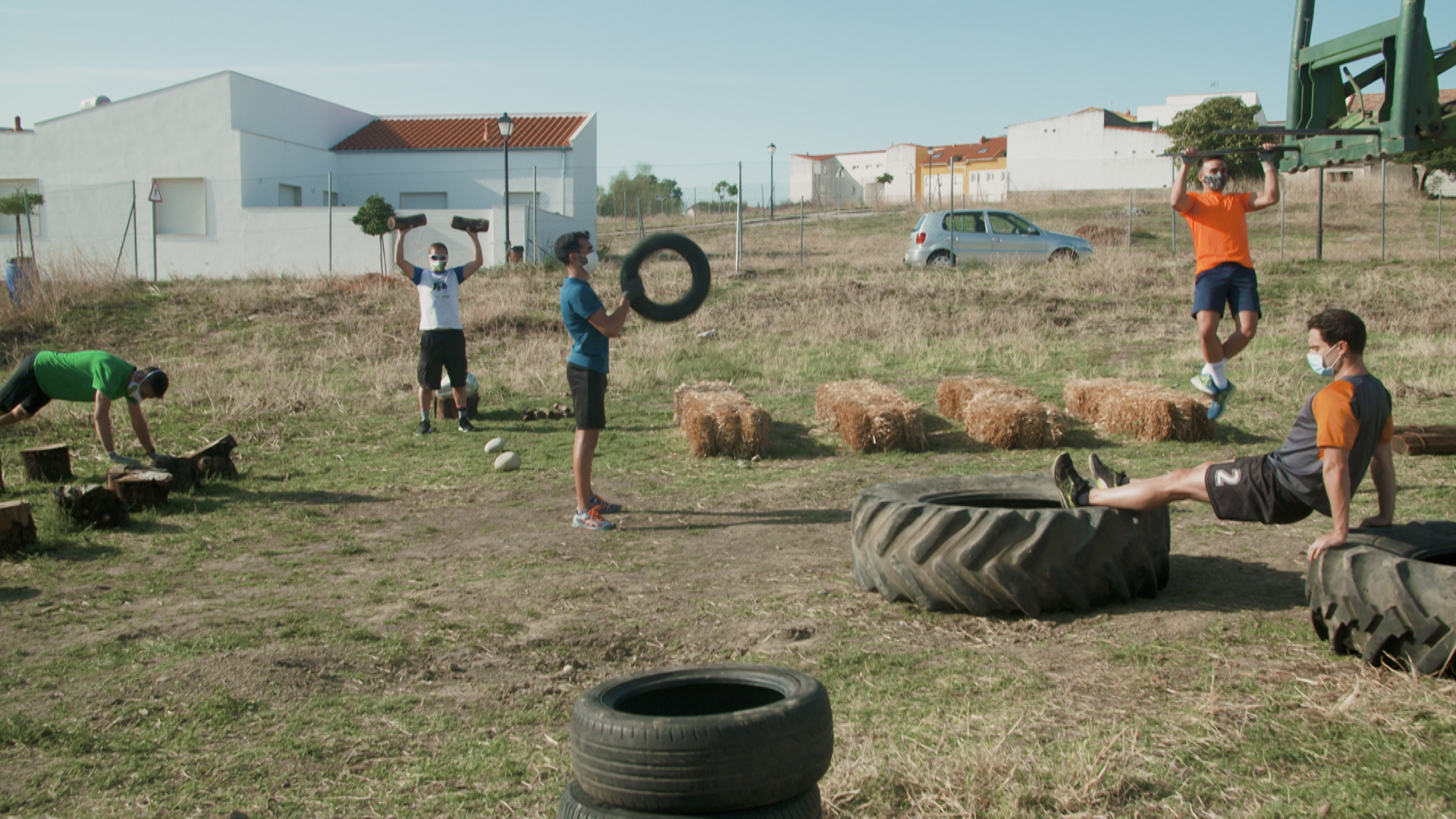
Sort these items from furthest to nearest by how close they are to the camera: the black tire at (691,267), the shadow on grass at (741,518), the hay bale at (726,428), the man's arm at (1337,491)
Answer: the hay bale at (726,428) < the black tire at (691,267) < the shadow on grass at (741,518) < the man's arm at (1337,491)

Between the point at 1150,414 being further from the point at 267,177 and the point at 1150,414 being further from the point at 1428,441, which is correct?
the point at 267,177

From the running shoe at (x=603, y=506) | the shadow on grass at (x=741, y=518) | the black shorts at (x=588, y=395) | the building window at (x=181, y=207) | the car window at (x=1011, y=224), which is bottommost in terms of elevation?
the shadow on grass at (x=741, y=518)

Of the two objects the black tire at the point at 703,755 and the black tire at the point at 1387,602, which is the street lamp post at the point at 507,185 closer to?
the black tire at the point at 1387,602

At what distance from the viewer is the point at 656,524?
7.21 m

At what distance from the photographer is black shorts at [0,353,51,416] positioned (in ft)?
28.3

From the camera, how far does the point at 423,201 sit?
1307 inches

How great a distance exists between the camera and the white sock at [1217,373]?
7.48 meters

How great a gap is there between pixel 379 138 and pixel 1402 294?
1168 inches

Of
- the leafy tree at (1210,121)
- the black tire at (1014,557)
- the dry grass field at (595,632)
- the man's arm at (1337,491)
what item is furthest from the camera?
the leafy tree at (1210,121)

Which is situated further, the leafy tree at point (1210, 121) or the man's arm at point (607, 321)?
the leafy tree at point (1210, 121)

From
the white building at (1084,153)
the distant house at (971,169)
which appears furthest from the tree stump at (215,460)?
the white building at (1084,153)

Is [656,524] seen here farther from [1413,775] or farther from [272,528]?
[1413,775]

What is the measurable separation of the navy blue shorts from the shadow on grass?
2971mm

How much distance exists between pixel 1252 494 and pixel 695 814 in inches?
122
